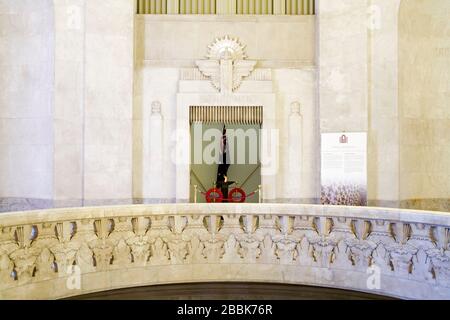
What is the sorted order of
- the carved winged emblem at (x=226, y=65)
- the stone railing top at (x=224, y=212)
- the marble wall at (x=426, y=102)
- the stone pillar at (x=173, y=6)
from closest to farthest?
1. the stone railing top at (x=224, y=212)
2. the marble wall at (x=426, y=102)
3. the carved winged emblem at (x=226, y=65)
4. the stone pillar at (x=173, y=6)

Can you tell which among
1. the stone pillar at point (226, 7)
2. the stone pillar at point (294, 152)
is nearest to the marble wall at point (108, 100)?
the stone pillar at point (226, 7)

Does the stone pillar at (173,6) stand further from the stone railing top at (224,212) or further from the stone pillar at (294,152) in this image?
the stone railing top at (224,212)

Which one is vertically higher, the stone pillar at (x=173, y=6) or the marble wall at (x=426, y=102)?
the stone pillar at (x=173, y=6)

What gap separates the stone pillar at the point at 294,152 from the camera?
44.7 ft

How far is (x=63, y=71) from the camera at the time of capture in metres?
13.0

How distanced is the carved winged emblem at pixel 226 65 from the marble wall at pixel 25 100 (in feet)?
13.9

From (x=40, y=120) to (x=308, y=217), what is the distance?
8.15 metres

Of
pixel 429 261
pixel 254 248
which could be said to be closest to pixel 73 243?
pixel 254 248

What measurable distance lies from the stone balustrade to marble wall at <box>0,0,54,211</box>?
576 cm

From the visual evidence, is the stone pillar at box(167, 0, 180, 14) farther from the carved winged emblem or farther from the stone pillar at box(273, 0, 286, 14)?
the stone pillar at box(273, 0, 286, 14)

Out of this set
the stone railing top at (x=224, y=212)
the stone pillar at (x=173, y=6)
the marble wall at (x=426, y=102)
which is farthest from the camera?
the stone pillar at (x=173, y=6)

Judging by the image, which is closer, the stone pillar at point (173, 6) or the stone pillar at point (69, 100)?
the stone pillar at point (69, 100)

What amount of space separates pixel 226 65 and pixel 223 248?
6166mm

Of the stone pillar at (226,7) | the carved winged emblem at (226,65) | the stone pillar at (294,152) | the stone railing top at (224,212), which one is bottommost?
the stone railing top at (224,212)
